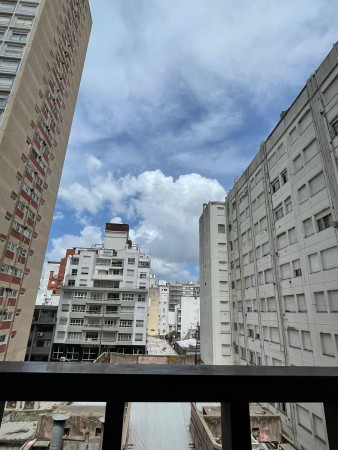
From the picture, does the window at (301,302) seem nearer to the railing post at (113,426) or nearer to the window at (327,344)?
the window at (327,344)

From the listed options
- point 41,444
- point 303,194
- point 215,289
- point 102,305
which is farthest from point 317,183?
point 102,305

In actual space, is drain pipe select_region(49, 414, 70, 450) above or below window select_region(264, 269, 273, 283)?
below

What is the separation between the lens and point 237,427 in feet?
2.81

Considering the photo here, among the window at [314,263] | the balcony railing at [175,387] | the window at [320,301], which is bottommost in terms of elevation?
the balcony railing at [175,387]

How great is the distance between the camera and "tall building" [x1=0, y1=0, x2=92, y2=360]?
20047 mm

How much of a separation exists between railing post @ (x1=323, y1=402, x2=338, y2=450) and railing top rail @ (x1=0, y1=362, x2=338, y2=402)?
0.03 meters

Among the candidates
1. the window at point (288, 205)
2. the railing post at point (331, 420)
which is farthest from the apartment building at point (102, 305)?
the railing post at point (331, 420)

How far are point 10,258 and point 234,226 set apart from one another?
66.4 ft

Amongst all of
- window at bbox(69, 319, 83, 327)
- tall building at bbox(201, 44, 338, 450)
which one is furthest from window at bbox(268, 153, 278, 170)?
window at bbox(69, 319, 83, 327)

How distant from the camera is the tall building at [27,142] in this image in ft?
65.8


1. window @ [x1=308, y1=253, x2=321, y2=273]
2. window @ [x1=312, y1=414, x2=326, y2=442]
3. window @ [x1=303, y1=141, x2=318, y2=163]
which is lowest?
window @ [x1=312, y1=414, x2=326, y2=442]

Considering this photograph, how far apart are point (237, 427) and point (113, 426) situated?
393 millimetres

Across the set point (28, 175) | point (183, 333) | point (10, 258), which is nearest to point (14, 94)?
point (28, 175)

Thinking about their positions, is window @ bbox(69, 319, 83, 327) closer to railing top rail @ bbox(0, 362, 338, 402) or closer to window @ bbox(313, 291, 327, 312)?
window @ bbox(313, 291, 327, 312)
